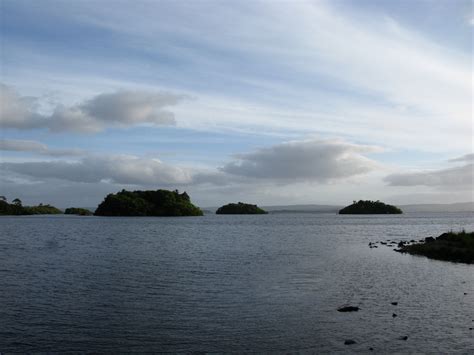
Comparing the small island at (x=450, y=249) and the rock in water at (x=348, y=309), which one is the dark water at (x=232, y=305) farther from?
the small island at (x=450, y=249)

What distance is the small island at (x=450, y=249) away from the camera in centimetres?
5828

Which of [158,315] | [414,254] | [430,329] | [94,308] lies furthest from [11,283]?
[414,254]

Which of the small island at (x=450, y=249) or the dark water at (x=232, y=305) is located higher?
the small island at (x=450, y=249)

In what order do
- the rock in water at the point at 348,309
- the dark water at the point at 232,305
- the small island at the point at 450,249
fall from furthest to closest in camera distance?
the small island at the point at 450,249 < the rock in water at the point at 348,309 < the dark water at the point at 232,305

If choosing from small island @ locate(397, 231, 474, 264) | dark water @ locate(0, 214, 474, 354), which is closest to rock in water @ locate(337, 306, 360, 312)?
dark water @ locate(0, 214, 474, 354)

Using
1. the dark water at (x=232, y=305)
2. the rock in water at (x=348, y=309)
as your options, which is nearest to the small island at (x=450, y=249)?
the dark water at (x=232, y=305)

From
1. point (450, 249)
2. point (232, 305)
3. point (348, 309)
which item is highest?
point (450, 249)

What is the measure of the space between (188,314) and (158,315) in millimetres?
1978

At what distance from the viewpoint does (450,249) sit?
6150 centimetres

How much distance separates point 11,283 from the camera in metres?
40.6

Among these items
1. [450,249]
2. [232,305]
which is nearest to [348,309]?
[232,305]

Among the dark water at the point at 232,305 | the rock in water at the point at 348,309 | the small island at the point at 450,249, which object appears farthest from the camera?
the small island at the point at 450,249

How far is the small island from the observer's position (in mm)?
58281

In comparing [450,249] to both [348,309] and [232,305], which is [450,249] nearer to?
[348,309]
